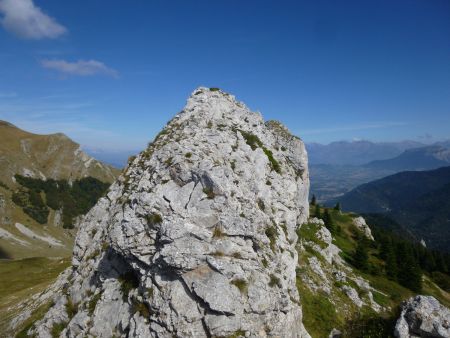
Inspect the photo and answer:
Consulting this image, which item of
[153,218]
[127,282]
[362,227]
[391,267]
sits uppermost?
[153,218]

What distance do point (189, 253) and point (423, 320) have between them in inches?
1073

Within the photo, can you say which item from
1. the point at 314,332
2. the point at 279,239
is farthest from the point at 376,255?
the point at 279,239

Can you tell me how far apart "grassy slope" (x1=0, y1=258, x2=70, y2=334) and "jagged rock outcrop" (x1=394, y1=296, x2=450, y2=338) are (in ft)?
194

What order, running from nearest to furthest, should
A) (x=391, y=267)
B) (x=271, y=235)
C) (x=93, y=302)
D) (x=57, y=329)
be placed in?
(x=93, y=302) → (x=57, y=329) → (x=271, y=235) → (x=391, y=267)

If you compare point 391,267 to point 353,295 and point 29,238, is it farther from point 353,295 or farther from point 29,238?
point 29,238

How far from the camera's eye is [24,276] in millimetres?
90438

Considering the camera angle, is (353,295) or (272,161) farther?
(353,295)

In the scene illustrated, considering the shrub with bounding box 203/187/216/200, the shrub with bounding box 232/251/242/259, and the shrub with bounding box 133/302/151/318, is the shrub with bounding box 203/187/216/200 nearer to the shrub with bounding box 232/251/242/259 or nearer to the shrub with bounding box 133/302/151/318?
the shrub with bounding box 232/251/242/259

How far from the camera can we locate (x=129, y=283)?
96.7ft

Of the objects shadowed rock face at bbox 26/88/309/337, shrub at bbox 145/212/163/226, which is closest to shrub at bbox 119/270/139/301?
shadowed rock face at bbox 26/88/309/337

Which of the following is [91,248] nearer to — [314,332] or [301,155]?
[314,332]

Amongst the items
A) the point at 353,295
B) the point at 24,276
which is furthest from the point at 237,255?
the point at 24,276

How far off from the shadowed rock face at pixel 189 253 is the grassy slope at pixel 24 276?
34891mm

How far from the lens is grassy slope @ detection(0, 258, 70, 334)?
63688mm
